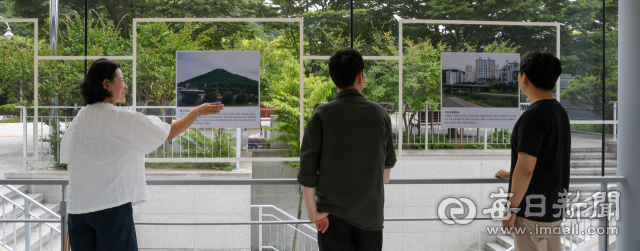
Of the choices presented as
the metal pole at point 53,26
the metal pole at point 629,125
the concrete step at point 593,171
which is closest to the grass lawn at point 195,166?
the metal pole at point 53,26

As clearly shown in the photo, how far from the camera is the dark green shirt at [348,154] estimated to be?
62.8 inches

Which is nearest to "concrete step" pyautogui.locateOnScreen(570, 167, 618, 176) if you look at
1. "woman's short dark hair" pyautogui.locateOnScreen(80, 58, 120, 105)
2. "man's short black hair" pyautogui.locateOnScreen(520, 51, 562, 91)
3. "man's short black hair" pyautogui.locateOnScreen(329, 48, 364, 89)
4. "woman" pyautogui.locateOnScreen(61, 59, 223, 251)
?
"man's short black hair" pyautogui.locateOnScreen(520, 51, 562, 91)

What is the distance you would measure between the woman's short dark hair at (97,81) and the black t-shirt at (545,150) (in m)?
1.68

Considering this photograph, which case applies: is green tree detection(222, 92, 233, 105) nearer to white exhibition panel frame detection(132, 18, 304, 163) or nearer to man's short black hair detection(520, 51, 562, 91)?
white exhibition panel frame detection(132, 18, 304, 163)

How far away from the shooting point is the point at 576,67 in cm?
359

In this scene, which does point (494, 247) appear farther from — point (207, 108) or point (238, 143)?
point (207, 108)

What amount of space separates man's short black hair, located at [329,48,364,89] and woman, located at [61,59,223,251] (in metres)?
0.76

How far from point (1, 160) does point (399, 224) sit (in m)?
5.44

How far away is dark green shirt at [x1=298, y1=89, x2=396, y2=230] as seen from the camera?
1.59 meters

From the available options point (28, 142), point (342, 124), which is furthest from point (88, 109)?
point (28, 142)

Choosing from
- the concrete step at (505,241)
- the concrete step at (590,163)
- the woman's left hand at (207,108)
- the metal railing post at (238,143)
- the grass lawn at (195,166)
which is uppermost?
the woman's left hand at (207,108)

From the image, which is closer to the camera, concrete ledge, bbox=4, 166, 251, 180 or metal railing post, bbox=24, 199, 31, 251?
concrete ledge, bbox=4, 166, 251, 180

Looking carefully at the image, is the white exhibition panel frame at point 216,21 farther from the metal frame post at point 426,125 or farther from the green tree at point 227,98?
the metal frame post at point 426,125

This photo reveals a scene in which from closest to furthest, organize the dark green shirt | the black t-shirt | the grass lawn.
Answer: the dark green shirt
the black t-shirt
the grass lawn
